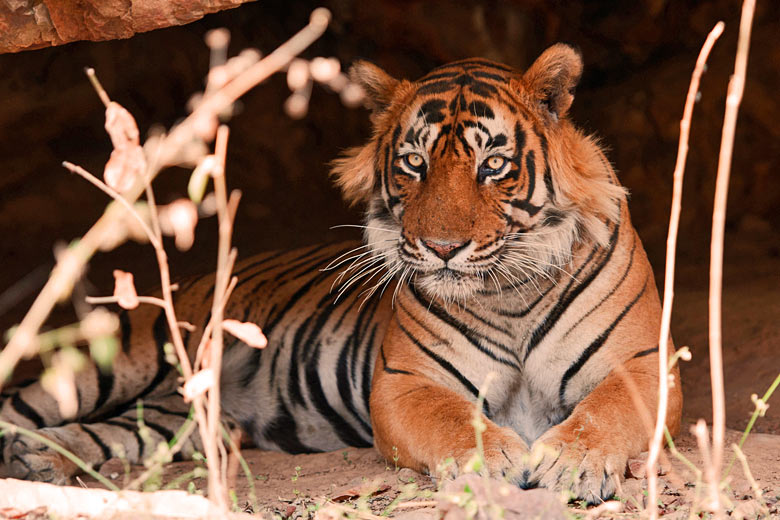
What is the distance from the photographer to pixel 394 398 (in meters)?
2.92

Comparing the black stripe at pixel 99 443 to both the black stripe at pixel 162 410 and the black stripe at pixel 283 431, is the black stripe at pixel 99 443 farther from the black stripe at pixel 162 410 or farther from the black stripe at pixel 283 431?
the black stripe at pixel 283 431

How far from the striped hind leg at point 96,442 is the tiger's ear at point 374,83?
145 cm

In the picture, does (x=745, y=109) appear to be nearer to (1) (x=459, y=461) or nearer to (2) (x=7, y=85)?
(1) (x=459, y=461)

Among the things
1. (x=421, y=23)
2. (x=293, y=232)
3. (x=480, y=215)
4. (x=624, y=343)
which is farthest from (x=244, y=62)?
(x=293, y=232)

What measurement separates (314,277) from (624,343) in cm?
174

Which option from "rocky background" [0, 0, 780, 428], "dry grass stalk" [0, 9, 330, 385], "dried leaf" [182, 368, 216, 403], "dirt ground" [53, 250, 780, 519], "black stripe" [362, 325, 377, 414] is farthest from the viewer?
"rocky background" [0, 0, 780, 428]

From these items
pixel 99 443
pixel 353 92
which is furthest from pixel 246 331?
pixel 99 443

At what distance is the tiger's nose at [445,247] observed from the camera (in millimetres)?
2555

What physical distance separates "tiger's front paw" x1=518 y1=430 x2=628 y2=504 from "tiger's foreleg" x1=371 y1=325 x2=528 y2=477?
0.07 metres

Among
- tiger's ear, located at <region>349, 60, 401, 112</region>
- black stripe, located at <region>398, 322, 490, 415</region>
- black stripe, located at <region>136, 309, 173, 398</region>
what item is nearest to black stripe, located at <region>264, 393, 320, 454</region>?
black stripe, located at <region>136, 309, 173, 398</region>

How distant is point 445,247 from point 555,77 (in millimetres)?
701

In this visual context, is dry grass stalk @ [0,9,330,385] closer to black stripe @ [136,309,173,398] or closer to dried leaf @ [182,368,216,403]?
dried leaf @ [182,368,216,403]

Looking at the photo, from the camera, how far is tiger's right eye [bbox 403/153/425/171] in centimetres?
280

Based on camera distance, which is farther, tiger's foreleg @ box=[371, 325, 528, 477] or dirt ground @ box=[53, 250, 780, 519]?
tiger's foreleg @ box=[371, 325, 528, 477]
